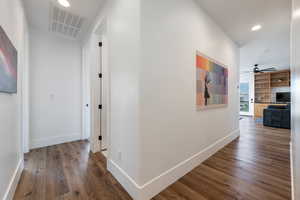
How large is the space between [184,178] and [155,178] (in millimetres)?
547

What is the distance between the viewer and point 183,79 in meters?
1.84

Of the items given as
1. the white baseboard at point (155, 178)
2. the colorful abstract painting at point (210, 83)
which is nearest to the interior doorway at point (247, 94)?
the colorful abstract painting at point (210, 83)

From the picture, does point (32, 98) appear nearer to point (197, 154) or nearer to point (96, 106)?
point (96, 106)

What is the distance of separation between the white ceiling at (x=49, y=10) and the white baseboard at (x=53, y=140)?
255 centimetres

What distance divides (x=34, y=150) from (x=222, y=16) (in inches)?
189

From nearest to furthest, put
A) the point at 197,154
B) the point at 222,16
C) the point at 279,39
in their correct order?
the point at 197,154 → the point at 222,16 → the point at 279,39

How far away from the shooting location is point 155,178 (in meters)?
1.46

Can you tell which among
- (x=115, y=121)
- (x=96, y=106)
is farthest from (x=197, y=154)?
(x=96, y=106)

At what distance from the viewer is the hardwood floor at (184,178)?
56.9 inches

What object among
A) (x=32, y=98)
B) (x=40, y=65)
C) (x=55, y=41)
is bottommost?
(x=32, y=98)

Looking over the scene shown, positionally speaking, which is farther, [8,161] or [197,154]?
[197,154]

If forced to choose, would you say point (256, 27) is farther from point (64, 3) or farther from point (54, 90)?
point (54, 90)

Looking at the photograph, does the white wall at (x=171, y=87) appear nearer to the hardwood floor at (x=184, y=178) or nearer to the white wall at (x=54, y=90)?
the hardwood floor at (x=184, y=178)

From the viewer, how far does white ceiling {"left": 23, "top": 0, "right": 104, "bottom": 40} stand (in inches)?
81.3
